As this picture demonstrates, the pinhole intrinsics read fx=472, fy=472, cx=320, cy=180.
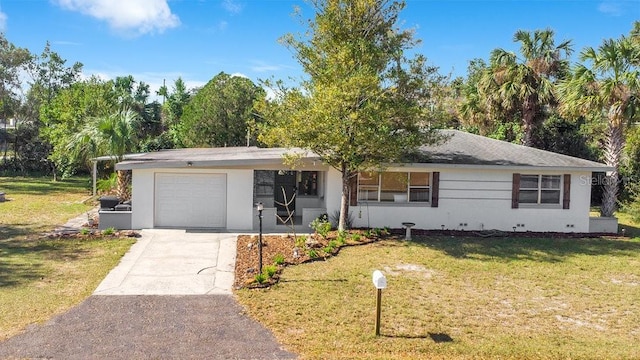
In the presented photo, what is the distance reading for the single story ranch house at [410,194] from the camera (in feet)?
49.8

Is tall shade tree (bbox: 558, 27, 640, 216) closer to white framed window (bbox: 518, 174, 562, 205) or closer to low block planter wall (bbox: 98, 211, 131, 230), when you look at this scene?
white framed window (bbox: 518, 174, 562, 205)

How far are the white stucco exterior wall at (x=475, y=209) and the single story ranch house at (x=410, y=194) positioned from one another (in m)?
0.03

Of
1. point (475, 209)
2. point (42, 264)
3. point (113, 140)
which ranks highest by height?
point (113, 140)

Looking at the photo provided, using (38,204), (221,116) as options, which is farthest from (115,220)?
(221,116)

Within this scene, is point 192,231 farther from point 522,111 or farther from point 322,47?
point 522,111

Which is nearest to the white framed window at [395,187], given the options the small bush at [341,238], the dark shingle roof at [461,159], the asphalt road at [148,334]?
the dark shingle roof at [461,159]

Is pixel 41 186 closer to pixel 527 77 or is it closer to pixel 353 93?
pixel 353 93

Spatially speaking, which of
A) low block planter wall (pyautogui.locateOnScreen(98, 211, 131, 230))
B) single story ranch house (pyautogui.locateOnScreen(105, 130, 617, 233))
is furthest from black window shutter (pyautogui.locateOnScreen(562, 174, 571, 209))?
low block planter wall (pyautogui.locateOnScreen(98, 211, 131, 230))

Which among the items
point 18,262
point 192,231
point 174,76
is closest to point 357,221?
point 192,231

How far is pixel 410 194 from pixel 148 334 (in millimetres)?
11049

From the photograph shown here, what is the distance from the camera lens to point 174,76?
153 ft

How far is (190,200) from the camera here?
1536cm

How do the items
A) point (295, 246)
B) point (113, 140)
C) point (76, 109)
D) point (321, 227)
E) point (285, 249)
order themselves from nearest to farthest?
point (285, 249) < point (295, 246) < point (321, 227) < point (113, 140) < point (76, 109)

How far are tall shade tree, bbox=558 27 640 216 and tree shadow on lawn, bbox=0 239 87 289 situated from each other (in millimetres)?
18229
